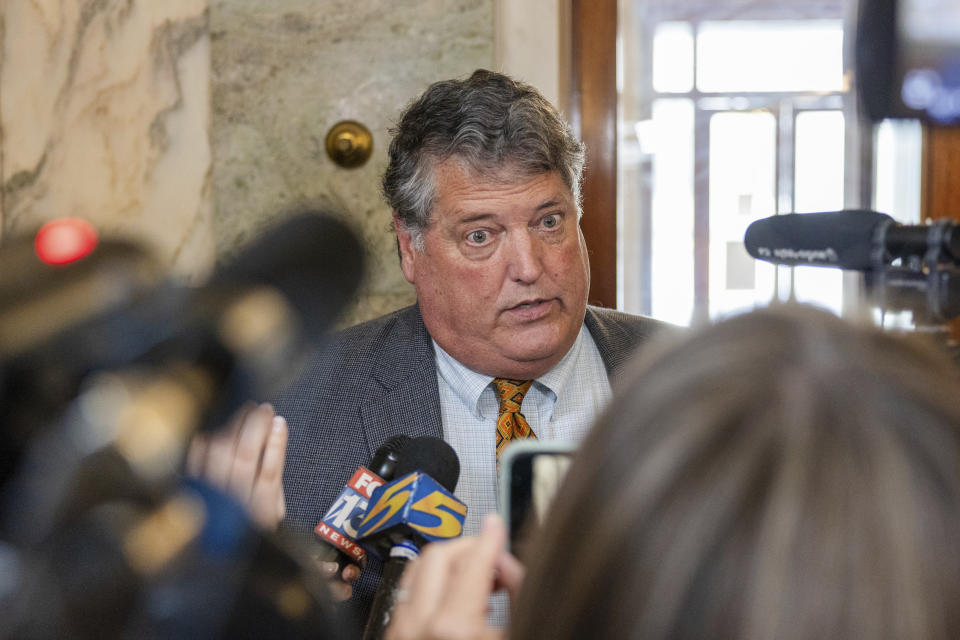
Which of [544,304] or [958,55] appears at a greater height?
[958,55]

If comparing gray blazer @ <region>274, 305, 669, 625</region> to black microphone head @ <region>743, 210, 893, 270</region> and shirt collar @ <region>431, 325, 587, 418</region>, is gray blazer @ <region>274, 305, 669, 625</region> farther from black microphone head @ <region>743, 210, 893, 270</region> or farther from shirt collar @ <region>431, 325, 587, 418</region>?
black microphone head @ <region>743, 210, 893, 270</region>

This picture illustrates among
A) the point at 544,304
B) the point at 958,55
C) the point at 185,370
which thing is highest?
the point at 958,55

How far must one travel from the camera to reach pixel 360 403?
1870 mm

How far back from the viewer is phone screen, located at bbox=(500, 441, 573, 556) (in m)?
0.82

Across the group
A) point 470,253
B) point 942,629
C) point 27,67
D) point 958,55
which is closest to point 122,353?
point 942,629

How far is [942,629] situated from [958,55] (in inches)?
22.1

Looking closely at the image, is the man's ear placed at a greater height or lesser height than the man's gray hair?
lesser

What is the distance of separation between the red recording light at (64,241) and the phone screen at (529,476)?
46cm

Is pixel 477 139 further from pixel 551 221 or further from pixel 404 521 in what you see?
pixel 404 521

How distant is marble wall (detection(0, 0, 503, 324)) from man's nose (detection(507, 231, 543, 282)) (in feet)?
2.00

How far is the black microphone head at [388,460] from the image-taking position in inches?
43.1

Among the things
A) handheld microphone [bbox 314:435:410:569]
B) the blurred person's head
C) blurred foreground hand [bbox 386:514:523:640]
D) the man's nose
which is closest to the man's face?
the man's nose

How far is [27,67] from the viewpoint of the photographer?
2.11 meters

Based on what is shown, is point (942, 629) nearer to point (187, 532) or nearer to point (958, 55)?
point (187, 532)
